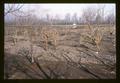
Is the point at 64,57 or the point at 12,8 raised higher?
the point at 12,8

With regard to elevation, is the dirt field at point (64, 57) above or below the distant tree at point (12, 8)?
below

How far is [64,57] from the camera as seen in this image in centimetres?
504

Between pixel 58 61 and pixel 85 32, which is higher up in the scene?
pixel 85 32

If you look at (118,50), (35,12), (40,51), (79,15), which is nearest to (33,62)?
(40,51)

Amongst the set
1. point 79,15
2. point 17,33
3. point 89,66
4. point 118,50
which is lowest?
point 89,66

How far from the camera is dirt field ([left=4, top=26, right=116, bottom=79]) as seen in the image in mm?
4973

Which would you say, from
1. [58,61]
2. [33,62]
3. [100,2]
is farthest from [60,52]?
[100,2]

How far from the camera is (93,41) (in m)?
5.10

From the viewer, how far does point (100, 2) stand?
16.5 ft

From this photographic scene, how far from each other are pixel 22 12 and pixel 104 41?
1686 mm

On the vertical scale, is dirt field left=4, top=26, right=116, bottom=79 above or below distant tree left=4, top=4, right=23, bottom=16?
below

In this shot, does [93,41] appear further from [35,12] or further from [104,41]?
[35,12]

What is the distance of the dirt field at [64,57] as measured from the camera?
A: 4.97 m

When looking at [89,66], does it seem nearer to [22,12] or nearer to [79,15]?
[79,15]
